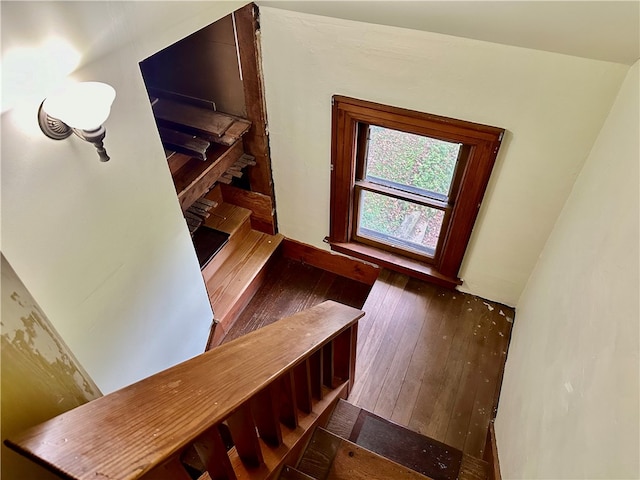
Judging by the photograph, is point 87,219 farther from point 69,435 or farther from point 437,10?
point 437,10

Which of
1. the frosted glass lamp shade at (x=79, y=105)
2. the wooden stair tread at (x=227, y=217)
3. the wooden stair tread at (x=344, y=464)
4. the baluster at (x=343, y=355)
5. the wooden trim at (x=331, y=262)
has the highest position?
the frosted glass lamp shade at (x=79, y=105)

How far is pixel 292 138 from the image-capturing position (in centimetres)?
261

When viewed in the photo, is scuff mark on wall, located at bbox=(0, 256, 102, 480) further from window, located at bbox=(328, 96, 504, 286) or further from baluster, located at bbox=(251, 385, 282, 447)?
window, located at bbox=(328, 96, 504, 286)

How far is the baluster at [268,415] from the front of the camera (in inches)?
46.3

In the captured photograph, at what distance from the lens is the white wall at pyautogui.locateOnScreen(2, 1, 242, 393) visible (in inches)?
45.8

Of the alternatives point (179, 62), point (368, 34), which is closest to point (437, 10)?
point (368, 34)

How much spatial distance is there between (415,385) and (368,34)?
1.79 meters

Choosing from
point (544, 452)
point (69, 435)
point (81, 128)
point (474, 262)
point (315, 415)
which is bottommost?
point (474, 262)

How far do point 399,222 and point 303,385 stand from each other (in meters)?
1.56

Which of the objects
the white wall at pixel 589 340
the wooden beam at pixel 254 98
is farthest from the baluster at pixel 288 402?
the wooden beam at pixel 254 98

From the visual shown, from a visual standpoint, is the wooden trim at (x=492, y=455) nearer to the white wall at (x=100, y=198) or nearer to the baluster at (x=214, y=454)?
the baluster at (x=214, y=454)

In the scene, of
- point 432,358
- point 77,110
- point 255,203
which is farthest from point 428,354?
point 77,110

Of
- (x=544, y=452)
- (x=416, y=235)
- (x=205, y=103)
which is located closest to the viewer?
(x=544, y=452)

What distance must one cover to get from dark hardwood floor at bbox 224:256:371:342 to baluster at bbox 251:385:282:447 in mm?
1726
